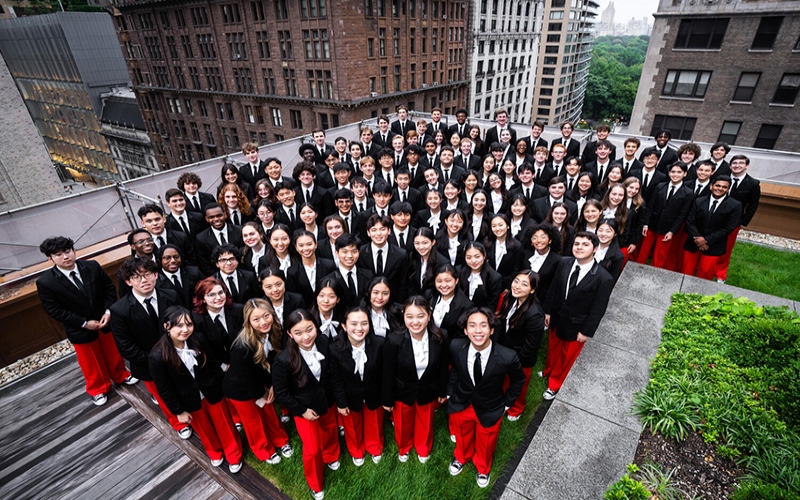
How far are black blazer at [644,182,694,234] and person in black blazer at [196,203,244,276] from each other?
712cm

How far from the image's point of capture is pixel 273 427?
4.41 meters

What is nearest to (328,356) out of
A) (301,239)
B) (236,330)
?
(236,330)

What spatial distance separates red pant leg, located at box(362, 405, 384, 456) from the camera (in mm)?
4176

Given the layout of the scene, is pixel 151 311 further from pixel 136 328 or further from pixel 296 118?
pixel 296 118

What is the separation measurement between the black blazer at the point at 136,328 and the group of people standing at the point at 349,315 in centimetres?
2

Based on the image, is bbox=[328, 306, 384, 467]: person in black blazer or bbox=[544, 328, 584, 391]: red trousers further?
bbox=[544, 328, 584, 391]: red trousers

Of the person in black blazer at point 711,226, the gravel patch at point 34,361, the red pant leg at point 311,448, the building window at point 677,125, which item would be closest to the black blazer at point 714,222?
the person in black blazer at point 711,226

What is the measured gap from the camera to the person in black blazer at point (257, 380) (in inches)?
144

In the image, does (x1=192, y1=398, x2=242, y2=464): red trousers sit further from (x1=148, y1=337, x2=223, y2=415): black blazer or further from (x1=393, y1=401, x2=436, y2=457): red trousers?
(x1=393, y1=401, x2=436, y2=457): red trousers

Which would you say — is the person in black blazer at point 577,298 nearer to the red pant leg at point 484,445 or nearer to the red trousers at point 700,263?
the red pant leg at point 484,445

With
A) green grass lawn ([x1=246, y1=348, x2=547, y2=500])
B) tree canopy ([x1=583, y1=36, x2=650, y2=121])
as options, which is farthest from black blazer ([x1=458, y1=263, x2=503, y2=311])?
tree canopy ([x1=583, y1=36, x2=650, y2=121])

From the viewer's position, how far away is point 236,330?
4.17 metres

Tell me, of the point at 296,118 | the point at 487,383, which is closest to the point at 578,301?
the point at 487,383

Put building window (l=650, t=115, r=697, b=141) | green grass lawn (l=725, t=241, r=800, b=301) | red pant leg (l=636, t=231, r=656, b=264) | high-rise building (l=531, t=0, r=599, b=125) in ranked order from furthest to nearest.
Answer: high-rise building (l=531, t=0, r=599, b=125)
building window (l=650, t=115, r=697, b=141)
red pant leg (l=636, t=231, r=656, b=264)
green grass lawn (l=725, t=241, r=800, b=301)
